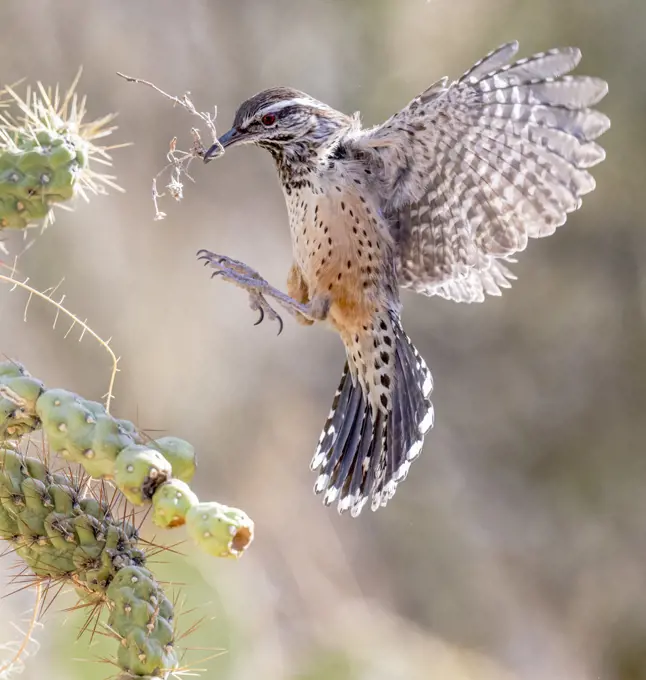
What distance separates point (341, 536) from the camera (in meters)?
5.03

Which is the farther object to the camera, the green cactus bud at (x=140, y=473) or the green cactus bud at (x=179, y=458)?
the green cactus bud at (x=179, y=458)

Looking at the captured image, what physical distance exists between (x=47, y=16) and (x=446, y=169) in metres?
3.21

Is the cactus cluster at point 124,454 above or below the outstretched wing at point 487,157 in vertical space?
below

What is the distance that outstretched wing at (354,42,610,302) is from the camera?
6.24ft

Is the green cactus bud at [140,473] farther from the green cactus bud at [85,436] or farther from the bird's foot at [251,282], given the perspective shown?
the bird's foot at [251,282]

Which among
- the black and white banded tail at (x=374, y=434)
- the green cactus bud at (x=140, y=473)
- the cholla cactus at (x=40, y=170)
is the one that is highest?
the black and white banded tail at (x=374, y=434)

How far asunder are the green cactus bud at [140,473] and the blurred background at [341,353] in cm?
348

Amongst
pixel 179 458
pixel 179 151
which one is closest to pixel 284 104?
pixel 179 151

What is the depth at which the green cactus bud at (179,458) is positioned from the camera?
1.29 m

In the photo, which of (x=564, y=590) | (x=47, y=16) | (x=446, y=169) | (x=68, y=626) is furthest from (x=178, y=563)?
(x=47, y=16)

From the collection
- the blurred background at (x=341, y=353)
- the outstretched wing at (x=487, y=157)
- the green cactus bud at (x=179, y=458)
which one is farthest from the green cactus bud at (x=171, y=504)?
the blurred background at (x=341, y=353)

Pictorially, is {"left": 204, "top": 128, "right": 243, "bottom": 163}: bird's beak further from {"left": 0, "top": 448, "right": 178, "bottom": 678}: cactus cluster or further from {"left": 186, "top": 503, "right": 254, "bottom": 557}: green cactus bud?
{"left": 186, "top": 503, "right": 254, "bottom": 557}: green cactus bud

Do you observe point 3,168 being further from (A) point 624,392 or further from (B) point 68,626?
(A) point 624,392

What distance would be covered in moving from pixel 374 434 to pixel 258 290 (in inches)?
21.4
